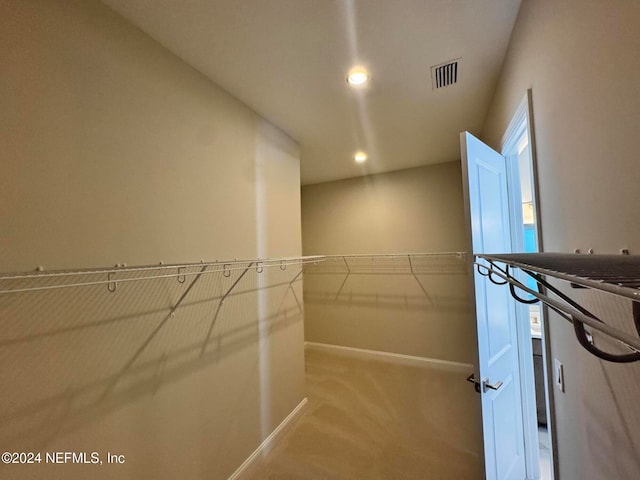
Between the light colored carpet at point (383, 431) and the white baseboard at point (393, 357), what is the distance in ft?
0.37

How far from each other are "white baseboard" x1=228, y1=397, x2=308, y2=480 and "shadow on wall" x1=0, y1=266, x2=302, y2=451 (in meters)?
0.77

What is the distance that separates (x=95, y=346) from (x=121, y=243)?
1.44 ft

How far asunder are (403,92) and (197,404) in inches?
94.5

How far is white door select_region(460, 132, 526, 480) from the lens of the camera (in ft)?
4.68

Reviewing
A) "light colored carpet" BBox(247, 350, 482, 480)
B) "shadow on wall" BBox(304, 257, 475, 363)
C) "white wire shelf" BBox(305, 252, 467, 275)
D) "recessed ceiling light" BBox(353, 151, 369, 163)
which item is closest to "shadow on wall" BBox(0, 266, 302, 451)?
"light colored carpet" BBox(247, 350, 482, 480)

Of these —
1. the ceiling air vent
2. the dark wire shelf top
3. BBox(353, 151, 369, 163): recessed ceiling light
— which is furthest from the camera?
BBox(353, 151, 369, 163): recessed ceiling light

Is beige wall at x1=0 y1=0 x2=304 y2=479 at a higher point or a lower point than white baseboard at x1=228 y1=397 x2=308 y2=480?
higher

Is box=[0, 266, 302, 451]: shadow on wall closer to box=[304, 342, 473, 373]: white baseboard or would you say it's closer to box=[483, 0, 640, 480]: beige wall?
box=[483, 0, 640, 480]: beige wall

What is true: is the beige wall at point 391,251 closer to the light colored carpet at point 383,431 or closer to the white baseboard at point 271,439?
the light colored carpet at point 383,431

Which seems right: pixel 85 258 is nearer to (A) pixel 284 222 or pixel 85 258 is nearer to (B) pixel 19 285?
(B) pixel 19 285

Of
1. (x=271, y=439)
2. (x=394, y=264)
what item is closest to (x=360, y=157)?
(x=394, y=264)

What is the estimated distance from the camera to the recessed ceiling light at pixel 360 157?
125 inches

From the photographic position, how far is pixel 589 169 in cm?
81

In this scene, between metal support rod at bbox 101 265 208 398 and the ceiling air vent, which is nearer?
metal support rod at bbox 101 265 208 398
